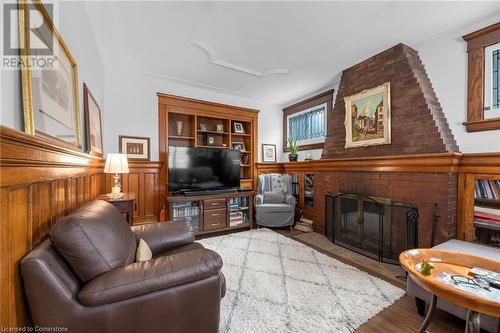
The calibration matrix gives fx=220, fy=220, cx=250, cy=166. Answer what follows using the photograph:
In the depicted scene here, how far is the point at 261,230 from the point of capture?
390 centimetres

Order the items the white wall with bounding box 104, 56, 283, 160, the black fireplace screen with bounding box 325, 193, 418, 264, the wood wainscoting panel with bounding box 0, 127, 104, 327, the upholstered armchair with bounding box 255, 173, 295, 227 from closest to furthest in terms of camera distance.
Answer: the wood wainscoting panel with bounding box 0, 127, 104, 327 → the black fireplace screen with bounding box 325, 193, 418, 264 → the white wall with bounding box 104, 56, 283, 160 → the upholstered armchair with bounding box 255, 173, 295, 227

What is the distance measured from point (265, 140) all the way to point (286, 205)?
1.66 m

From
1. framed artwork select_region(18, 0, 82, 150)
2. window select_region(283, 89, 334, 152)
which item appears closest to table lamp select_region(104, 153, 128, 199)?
framed artwork select_region(18, 0, 82, 150)

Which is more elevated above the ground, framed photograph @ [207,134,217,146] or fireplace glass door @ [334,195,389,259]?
framed photograph @ [207,134,217,146]

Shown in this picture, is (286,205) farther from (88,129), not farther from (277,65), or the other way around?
(88,129)

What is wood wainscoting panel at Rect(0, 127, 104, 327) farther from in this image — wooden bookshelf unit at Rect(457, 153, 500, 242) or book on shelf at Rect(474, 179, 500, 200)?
book on shelf at Rect(474, 179, 500, 200)

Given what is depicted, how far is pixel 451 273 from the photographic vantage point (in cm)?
136

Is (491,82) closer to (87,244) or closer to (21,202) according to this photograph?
(87,244)

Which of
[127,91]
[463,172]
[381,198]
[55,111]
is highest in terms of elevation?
[127,91]

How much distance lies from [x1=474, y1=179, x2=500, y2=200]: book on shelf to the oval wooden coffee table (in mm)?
1096

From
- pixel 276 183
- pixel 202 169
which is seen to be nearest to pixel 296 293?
pixel 202 169

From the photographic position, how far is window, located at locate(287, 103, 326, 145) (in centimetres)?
430

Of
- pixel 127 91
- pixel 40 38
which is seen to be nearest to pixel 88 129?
pixel 40 38

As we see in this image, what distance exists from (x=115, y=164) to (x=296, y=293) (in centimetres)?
236
